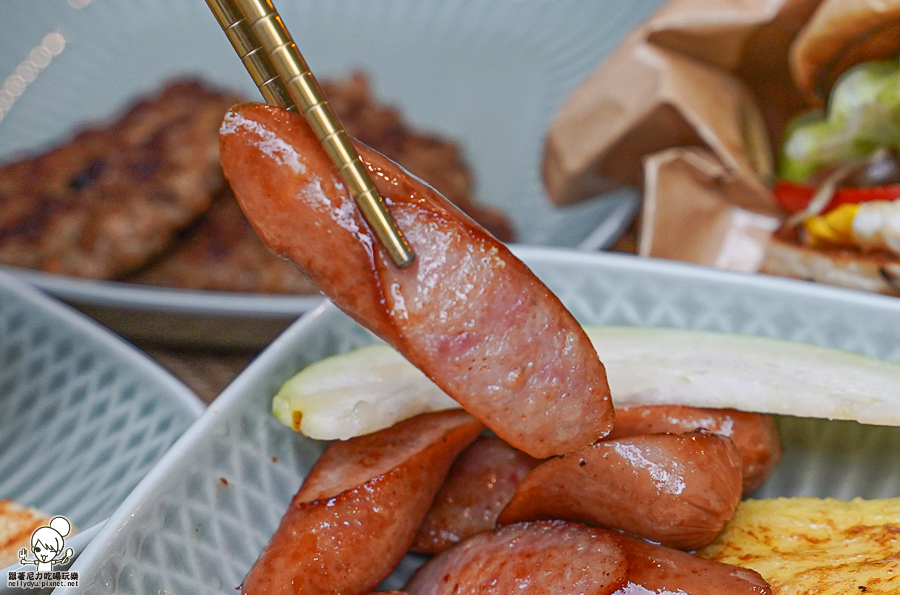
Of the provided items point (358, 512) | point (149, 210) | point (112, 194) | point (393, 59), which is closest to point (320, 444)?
point (358, 512)

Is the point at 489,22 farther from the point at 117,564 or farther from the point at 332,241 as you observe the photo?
the point at 117,564

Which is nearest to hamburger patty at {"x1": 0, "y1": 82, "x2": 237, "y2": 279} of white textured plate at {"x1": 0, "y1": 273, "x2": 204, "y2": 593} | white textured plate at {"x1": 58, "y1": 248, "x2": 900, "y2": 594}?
white textured plate at {"x1": 0, "y1": 273, "x2": 204, "y2": 593}

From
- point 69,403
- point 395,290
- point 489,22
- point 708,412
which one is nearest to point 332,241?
point 395,290

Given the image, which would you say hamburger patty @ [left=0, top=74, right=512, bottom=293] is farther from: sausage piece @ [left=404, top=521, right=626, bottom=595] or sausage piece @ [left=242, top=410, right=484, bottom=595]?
sausage piece @ [left=404, top=521, right=626, bottom=595]

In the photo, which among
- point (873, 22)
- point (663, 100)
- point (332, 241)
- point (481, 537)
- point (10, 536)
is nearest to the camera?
point (332, 241)

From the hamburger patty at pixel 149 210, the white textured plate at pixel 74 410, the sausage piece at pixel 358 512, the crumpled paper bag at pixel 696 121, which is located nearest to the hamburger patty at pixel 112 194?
the hamburger patty at pixel 149 210

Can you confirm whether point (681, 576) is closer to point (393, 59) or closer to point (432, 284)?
point (432, 284)

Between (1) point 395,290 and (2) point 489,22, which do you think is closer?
(1) point 395,290
